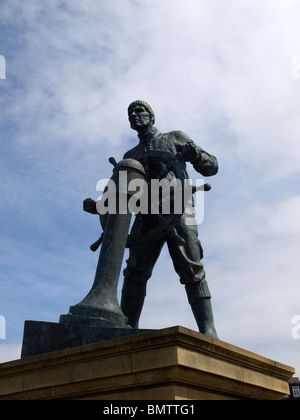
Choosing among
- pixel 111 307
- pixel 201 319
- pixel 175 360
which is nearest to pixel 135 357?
pixel 175 360

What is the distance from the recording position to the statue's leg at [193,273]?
638 cm

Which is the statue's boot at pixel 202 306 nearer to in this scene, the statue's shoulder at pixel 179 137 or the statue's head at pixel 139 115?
the statue's shoulder at pixel 179 137

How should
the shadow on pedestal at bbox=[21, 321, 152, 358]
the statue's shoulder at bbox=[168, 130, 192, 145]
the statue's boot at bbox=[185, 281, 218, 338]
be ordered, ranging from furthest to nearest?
1. the statue's shoulder at bbox=[168, 130, 192, 145]
2. the statue's boot at bbox=[185, 281, 218, 338]
3. the shadow on pedestal at bbox=[21, 321, 152, 358]

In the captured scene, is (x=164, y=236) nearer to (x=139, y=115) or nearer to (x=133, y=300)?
(x=133, y=300)

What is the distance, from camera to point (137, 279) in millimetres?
6871

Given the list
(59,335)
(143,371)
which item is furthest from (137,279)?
(143,371)

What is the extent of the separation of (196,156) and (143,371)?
11.3 feet

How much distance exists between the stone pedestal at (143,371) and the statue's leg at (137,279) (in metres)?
2.20

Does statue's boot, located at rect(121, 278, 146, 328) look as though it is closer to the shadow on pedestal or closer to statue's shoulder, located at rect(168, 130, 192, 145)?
the shadow on pedestal

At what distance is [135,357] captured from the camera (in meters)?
4.24

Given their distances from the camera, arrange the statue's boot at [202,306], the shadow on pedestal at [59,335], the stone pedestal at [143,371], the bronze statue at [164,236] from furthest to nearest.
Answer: the bronze statue at [164,236]
the statue's boot at [202,306]
the shadow on pedestal at [59,335]
the stone pedestal at [143,371]

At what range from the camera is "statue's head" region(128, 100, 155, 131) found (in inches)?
293

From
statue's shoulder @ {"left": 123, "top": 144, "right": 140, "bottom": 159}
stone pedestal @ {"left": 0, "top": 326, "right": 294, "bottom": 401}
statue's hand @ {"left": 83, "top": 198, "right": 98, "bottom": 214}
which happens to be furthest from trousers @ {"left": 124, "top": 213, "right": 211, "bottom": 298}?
stone pedestal @ {"left": 0, "top": 326, "right": 294, "bottom": 401}

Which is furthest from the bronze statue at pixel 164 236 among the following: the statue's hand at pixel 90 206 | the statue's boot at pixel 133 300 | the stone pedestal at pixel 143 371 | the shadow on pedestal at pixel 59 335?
the shadow on pedestal at pixel 59 335
